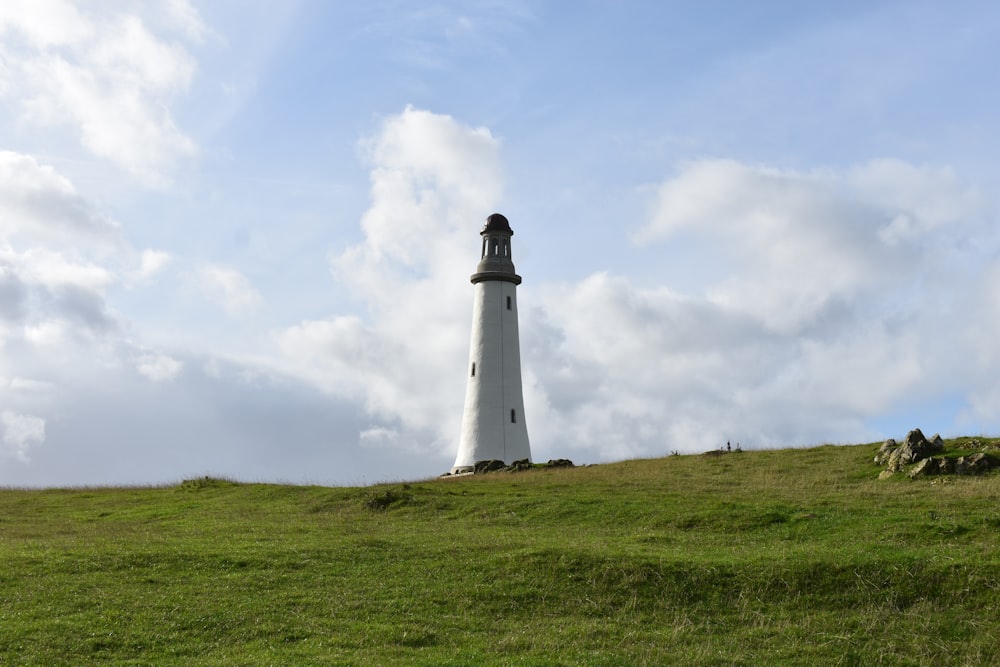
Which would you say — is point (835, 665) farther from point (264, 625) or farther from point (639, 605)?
point (264, 625)

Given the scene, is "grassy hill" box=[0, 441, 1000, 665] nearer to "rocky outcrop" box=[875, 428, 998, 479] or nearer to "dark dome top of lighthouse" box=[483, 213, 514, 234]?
"rocky outcrop" box=[875, 428, 998, 479]

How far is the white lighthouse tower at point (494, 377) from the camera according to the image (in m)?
52.2

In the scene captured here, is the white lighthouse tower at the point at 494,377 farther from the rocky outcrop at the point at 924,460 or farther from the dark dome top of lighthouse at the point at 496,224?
the rocky outcrop at the point at 924,460

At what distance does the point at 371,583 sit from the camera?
2089 centimetres

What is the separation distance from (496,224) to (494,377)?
410 inches

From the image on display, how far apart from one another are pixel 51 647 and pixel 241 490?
81.5 ft

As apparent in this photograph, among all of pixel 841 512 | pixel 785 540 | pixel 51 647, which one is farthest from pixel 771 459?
pixel 51 647

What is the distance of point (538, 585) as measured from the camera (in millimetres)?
20516

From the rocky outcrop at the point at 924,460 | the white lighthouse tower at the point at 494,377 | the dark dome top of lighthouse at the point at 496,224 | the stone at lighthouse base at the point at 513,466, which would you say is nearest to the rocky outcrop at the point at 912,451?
the rocky outcrop at the point at 924,460

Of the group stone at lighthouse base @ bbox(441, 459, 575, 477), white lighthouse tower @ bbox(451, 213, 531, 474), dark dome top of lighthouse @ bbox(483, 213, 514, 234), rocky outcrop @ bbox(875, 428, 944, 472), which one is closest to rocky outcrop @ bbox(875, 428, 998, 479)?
rocky outcrop @ bbox(875, 428, 944, 472)

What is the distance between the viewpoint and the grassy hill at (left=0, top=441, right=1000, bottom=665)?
55.2ft

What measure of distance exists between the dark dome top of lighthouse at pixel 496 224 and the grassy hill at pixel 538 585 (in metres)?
27.5

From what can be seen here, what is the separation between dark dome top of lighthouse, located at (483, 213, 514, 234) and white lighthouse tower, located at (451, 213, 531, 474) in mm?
1666

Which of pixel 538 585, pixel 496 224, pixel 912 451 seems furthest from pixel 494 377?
pixel 538 585
